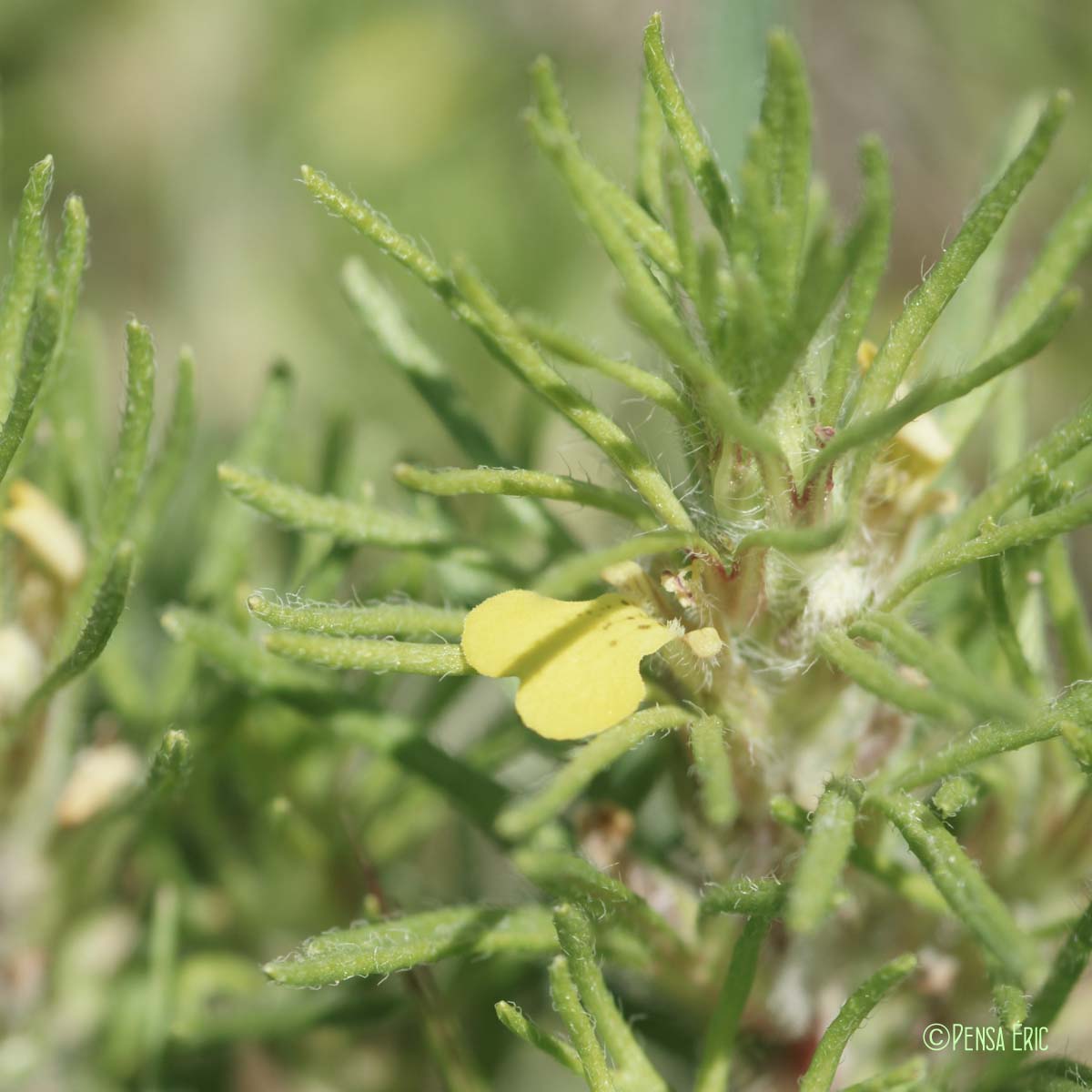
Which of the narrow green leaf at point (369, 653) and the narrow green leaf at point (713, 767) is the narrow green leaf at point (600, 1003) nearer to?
the narrow green leaf at point (713, 767)

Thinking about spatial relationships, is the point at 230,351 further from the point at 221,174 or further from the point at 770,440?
the point at 770,440

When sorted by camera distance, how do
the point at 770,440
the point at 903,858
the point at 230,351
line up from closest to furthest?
the point at 770,440 → the point at 903,858 → the point at 230,351

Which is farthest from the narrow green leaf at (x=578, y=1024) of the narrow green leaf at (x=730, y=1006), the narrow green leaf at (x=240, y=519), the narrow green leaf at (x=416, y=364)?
the narrow green leaf at (x=240, y=519)

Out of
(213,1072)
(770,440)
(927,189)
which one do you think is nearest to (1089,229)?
(770,440)

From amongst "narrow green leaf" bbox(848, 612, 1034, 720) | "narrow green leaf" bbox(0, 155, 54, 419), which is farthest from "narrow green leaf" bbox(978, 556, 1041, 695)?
"narrow green leaf" bbox(0, 155, 54, 419)

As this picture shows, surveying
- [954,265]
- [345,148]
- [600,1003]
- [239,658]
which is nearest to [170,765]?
[239,658]

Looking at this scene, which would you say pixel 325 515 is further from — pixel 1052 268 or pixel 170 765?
pixel 1052 268
